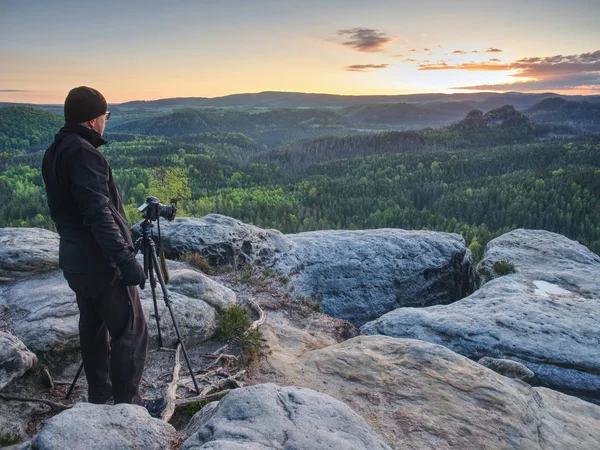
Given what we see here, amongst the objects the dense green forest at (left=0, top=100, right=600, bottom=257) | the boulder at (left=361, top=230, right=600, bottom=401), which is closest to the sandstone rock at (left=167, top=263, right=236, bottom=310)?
the boulder at (left=361, top=230, right=600, bottom=401)

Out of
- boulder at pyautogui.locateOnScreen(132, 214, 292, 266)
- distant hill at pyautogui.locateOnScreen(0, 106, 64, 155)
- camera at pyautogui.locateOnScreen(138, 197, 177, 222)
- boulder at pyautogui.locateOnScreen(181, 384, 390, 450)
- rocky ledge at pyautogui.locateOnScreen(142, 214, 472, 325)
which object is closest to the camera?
boulder at pyautogui.locateOnScreen(181, 384, 390, 450)

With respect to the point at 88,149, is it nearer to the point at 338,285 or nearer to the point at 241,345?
the point at 241,345

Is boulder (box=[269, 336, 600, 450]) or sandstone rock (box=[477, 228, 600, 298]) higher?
boulder (box=[269, 336, 600, 450])

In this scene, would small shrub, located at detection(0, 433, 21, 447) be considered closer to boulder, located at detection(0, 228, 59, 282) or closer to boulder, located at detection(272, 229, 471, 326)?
boulder, located at detection(0, 228, 59, 282)

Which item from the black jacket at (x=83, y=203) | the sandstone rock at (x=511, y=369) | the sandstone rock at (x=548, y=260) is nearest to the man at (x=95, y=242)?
the black jacket at (x=83, y=203)

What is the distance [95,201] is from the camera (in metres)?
5.16

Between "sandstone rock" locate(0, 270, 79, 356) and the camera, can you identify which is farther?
"sandstone rock" locate(0, 270, 79, 356)

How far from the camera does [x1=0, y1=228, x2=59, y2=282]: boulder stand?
35.4ft

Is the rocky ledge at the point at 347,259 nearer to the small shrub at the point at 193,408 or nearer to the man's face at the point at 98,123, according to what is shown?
the small shrub at the point at 193,408

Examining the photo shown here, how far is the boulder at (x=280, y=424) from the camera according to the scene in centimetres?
443

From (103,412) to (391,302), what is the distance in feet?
49.2

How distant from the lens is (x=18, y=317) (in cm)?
866

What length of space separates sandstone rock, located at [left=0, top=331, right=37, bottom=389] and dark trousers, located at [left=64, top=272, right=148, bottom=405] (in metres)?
1.16

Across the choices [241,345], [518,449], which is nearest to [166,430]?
[241,345]
